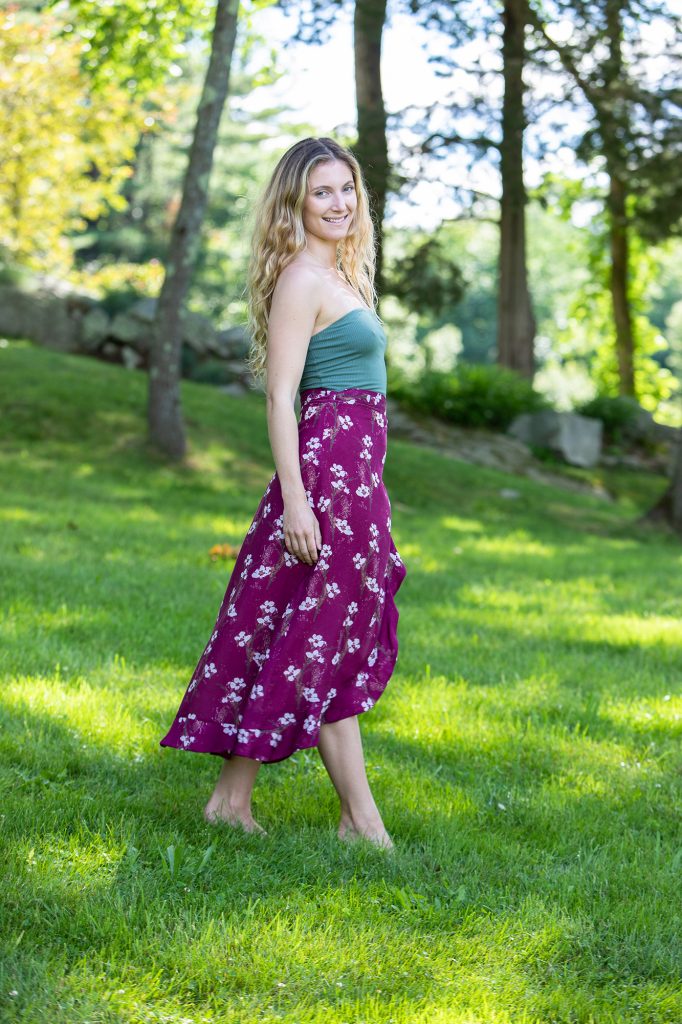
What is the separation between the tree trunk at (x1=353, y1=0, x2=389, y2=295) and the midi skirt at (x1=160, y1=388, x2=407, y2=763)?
10337mm

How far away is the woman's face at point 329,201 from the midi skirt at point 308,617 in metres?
0.52

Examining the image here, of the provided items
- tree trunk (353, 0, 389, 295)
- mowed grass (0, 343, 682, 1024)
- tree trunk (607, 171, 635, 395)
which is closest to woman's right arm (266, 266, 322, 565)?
mowed grass (0, 343, 682, 1024)

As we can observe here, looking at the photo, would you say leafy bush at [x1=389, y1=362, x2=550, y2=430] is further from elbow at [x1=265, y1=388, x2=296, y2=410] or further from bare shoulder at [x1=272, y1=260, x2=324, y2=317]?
elbow at [x1=265, y1=388, x2=296, y2=410]

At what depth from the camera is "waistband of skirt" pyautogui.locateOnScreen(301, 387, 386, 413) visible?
136 inches

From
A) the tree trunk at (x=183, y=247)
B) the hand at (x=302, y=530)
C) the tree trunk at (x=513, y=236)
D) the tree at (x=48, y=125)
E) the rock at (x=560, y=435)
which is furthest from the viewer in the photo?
the tree at (x=48, y=125)

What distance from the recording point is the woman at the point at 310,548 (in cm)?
331

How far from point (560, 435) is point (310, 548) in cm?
1524

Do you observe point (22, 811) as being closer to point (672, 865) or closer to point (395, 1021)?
point (395, 1021)

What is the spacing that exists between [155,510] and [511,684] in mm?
5375

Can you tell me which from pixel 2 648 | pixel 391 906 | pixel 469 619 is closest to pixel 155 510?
pixel 469 619

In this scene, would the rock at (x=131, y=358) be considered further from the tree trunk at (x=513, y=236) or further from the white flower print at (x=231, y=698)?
the white flower print at (x=231, y=698)

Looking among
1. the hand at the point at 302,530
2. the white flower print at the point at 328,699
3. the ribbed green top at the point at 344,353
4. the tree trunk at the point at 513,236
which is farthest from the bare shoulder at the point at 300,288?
the tree trunk at the point at 513,236

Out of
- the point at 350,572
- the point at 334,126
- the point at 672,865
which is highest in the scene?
the point at 334,126

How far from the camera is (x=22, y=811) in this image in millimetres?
3354
